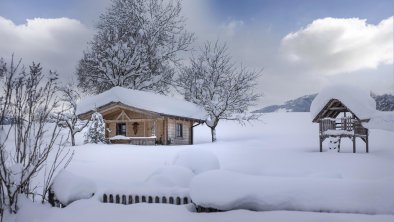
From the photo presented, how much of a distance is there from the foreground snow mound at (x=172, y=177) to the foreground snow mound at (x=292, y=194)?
1.49 metres

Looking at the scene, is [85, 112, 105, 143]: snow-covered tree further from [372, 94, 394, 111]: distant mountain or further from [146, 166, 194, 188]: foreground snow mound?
[372, 94, 394, 111]: distant mountain

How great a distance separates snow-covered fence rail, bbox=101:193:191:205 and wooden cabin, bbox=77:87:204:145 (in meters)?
15.3

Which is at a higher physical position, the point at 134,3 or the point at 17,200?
the point at 134,3

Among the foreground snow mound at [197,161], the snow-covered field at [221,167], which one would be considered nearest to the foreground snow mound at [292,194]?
the snow-covered field at [221,167]

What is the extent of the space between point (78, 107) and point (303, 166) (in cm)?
1697

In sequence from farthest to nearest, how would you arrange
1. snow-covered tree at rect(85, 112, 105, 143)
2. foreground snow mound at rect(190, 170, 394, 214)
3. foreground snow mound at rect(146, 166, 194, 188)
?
snow-covered tree at rect(85, 112, 105, 143) → foreground snow mound at rect(146, 166, 194, 188) → foreground snow mound at rect(190, 170, 394, 214)

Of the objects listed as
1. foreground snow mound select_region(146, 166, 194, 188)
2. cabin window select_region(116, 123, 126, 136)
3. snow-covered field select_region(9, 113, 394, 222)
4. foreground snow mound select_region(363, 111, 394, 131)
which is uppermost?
foreground snow mound select_region(363, 111, 394, 131)

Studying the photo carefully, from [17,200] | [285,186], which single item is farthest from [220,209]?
[17,200]

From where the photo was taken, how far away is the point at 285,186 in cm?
573

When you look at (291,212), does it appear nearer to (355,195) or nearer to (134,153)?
(355,195)

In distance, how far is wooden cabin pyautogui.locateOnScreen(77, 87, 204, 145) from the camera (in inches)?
902

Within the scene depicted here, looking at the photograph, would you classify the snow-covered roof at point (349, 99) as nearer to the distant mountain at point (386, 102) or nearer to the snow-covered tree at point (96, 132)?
the snow-covered tree at point (96, 132)

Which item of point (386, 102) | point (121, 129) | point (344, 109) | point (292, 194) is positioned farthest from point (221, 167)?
point (386, 102)

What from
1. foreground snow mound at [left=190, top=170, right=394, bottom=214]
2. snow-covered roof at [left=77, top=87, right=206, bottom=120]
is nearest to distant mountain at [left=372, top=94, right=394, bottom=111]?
snow-covered roof at [left=77, top=87, right=206, bottom=120]
